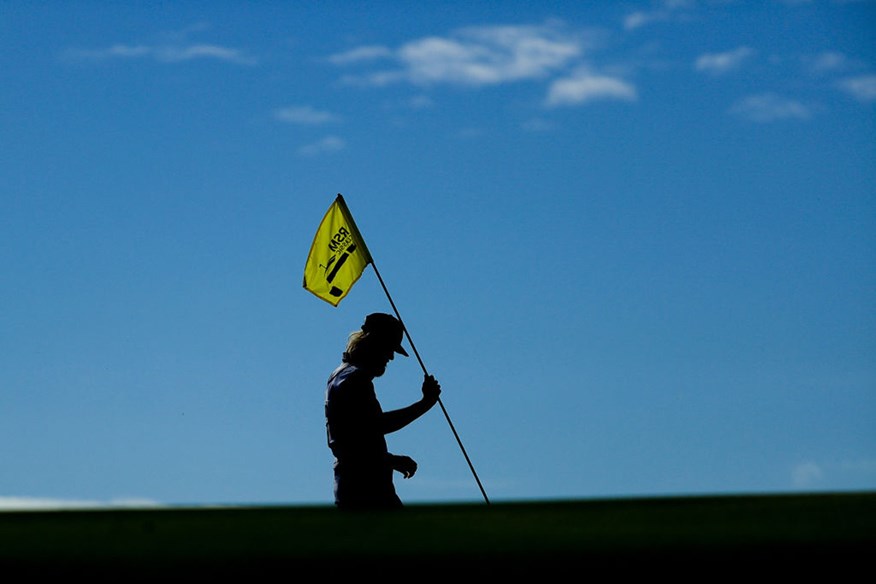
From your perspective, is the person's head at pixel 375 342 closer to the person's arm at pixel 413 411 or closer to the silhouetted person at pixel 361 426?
the silhouetted person at pixel 361 426

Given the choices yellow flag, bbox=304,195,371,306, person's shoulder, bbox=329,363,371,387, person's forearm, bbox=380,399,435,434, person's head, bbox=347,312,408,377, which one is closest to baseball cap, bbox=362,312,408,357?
person's head, bbox=347,312,408,377

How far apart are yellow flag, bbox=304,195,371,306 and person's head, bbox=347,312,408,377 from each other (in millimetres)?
2316

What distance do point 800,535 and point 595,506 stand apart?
150 cm

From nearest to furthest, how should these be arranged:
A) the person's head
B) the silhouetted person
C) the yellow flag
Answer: the silhouetted person, the person's head, the yellow flag

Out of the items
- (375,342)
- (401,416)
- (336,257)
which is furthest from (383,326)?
(336,257)

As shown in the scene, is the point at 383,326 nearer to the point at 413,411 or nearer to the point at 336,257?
the point at 413,411

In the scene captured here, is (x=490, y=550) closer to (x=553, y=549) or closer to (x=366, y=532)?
(x=553, y=549)

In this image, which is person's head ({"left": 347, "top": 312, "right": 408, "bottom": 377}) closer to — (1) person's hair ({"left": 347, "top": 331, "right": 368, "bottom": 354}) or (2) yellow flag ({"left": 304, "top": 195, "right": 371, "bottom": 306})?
(1) person's hair ({"left": 347, "top": 331, "right": 368, "bottom": 354})

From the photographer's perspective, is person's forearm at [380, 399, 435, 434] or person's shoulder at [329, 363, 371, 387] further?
person's forearm at [380, 399, 435, 434]

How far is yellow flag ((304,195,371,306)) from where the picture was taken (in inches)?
457

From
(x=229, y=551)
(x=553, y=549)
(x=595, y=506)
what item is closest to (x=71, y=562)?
(x=229, y=551)

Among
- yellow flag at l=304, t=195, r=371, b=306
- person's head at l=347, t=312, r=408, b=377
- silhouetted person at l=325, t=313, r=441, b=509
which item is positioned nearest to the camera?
silhouetted person at l=325, t=313, r=441, b=509

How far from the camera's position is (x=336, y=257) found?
38.5ft

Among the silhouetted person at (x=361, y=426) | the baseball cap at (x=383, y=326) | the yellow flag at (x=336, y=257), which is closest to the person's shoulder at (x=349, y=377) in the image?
the silhouetted person at (x=361, y=426)
